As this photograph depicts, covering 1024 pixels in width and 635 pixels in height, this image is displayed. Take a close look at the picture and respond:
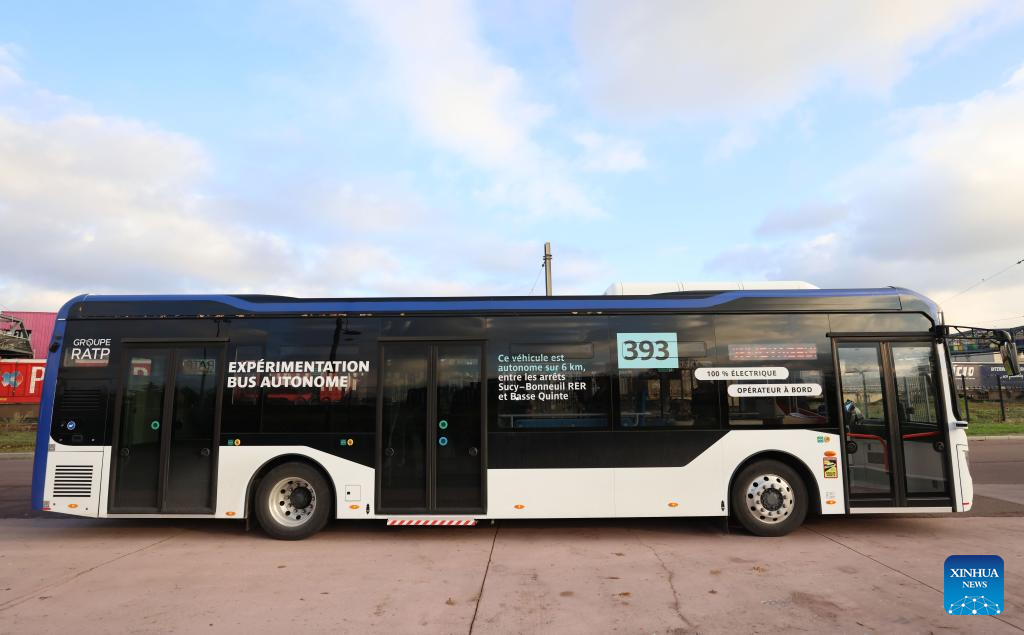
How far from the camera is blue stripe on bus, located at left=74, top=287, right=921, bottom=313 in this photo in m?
7.31

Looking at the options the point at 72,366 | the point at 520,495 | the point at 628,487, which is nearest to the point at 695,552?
the point at 628,487

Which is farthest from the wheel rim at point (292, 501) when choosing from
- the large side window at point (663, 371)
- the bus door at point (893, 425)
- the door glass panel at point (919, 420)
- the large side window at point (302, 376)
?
the door glass panel at point (919, 420)

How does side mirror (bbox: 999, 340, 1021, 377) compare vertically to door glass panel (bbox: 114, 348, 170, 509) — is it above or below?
above

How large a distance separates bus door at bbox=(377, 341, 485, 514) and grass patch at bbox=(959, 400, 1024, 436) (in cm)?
1492

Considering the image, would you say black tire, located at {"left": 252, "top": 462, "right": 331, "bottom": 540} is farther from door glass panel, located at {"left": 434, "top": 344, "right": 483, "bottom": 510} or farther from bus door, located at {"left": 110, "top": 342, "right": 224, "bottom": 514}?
door glass panel, located at {"left": 434, "top": 344, "right": 483, "bottom": 510}

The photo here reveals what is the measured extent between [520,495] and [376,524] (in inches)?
96.5

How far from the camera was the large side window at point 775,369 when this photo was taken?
7.01m

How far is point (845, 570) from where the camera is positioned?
564cm

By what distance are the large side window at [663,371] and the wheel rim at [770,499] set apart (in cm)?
95

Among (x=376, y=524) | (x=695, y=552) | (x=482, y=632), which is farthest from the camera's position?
(x=376, y=524)

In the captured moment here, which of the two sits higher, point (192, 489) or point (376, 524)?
point (192, 489)

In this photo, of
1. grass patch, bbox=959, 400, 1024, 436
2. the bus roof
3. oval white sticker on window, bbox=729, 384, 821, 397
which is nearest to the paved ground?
oval white sticker on window, bbox=729, 384, 821, 397

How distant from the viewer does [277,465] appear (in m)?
7.07

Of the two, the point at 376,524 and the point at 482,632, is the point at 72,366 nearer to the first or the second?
the point at 376,524
